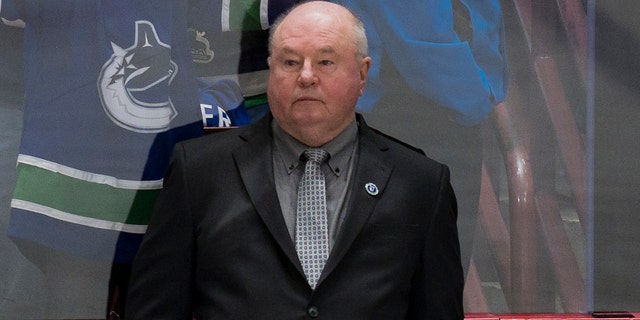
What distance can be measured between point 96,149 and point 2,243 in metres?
0.37

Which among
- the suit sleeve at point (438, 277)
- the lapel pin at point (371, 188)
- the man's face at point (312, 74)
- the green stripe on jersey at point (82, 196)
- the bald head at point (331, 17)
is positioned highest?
the bald head at point (331, 17)

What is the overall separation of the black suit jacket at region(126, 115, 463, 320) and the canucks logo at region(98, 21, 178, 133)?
1.20 ft

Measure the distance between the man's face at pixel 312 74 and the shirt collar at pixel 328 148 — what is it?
21mm

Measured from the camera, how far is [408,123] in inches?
112

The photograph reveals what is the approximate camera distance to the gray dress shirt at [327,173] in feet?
7.72

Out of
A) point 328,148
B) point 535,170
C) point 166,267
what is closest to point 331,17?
point 328,148

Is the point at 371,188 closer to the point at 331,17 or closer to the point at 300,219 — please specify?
the point at 300,219

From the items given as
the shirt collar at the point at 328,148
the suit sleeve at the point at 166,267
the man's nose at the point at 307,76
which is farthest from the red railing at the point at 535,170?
the suit sleeve at the point at 166,267

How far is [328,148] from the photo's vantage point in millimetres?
2393

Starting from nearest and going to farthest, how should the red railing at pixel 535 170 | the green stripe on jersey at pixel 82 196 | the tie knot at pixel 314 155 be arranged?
1. the tie knot at pixel 314 155
2. the green stripe on jersey at pixel 82 196
3. the red railing at pixel 535 170

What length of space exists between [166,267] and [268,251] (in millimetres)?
245

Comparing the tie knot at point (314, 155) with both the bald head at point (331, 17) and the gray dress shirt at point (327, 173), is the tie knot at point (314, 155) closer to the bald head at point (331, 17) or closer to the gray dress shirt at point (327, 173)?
the gray dress shirt at point (327, 173)

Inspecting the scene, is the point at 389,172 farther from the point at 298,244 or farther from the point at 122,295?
the point at 122,295

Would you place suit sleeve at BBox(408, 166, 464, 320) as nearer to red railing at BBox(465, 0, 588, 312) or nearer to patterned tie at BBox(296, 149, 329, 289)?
patterned tie at BBox(296, 149, 329, 289)
